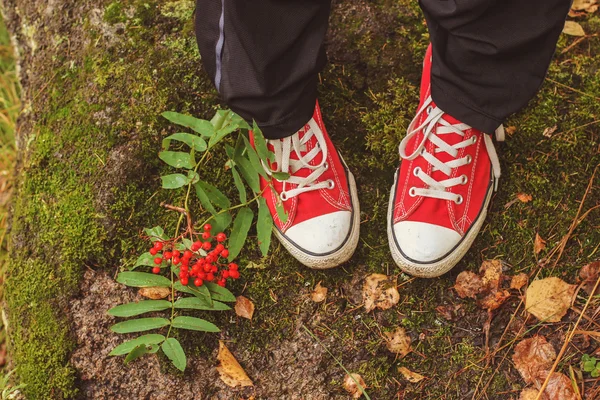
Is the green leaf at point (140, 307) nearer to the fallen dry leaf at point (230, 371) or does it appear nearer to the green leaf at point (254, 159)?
the fallen dry leaf at point (230, 371)

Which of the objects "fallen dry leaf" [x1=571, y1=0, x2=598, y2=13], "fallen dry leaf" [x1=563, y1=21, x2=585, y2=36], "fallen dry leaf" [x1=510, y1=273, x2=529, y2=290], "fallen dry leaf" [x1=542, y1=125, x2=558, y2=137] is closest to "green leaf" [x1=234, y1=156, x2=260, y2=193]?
"fallen dry leaf" [x1=510, y1=273, x2=529, y2=290]

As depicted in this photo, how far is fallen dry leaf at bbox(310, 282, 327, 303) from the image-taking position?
6.96 feet

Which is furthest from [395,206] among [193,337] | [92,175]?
[92,175]

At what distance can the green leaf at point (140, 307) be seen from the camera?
1.91 metres

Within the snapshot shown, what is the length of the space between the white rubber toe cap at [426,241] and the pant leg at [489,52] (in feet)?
1.43

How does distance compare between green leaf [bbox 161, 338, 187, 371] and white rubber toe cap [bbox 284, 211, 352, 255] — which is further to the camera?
white rubber toe cap [bbox 284, 211, 352, 255]

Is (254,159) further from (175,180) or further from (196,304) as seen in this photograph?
(196,304)

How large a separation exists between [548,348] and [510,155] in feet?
2.74

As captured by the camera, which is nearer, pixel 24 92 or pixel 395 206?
pixel 395 206

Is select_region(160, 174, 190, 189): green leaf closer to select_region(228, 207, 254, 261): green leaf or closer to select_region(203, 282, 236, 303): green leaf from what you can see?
select_region(228, 207, 254, 261): green leaf

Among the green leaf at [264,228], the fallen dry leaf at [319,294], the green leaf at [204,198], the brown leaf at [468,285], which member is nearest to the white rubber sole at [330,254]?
the fallen dry leaf at [319,294]

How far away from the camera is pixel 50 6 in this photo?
2.69m

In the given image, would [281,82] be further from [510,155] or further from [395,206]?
[510,155]

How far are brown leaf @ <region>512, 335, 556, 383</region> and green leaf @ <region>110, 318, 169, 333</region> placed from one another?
1.36m
